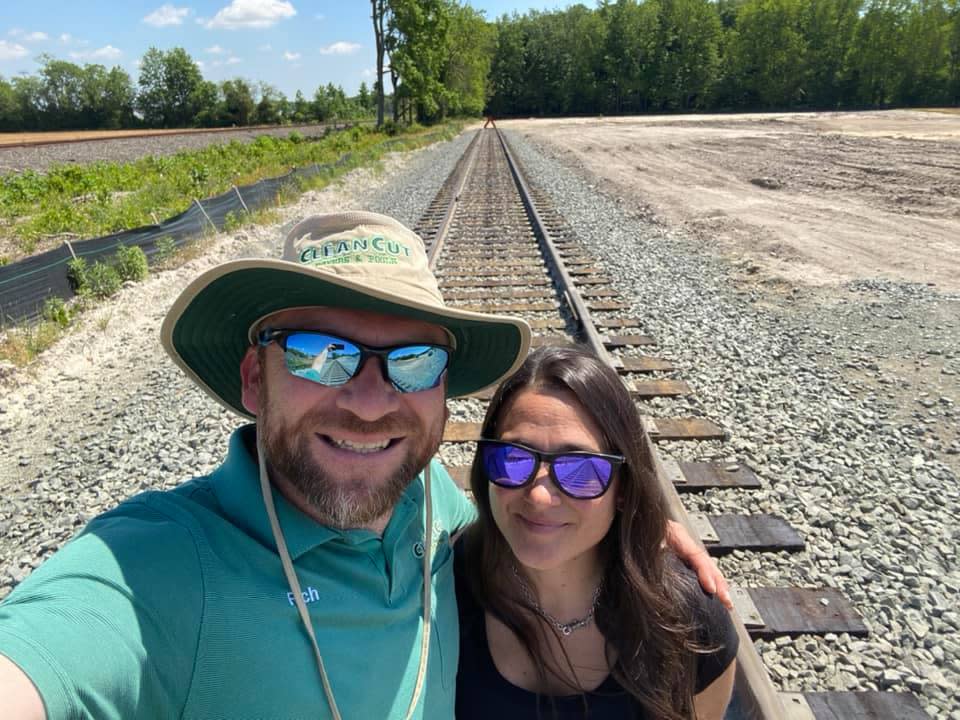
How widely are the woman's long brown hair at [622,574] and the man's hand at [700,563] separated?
0.24 feet

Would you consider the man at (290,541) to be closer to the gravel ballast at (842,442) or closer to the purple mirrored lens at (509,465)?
the purple mirrored lens at (509,465)

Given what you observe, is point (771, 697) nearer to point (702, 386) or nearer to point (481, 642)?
point (481, 642)

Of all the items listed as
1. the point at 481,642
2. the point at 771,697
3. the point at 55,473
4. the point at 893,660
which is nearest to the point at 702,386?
the point at 893,660

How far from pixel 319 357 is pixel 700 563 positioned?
49.6 inches

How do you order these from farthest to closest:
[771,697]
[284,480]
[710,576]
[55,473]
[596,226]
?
[596,226], [55,473], [771,697], [710,576], [284,480]

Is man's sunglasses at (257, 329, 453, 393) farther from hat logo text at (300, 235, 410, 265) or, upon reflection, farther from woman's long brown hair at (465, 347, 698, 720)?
woman's long brown hair at (465, 347, 698, 720)

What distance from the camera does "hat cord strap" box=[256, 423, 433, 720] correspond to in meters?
1.18

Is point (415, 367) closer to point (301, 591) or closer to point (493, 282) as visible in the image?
point (301, 591)

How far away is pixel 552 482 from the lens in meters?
1.62

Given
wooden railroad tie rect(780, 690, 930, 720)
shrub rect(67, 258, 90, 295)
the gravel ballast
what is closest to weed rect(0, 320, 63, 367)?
shrub rect(67, 258, 90, 295)

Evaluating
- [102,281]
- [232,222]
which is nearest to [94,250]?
[102,281]

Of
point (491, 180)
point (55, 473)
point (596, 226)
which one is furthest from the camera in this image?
point (491, 180)

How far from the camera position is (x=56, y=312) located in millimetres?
7633

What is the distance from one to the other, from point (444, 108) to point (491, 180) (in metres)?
50.6
